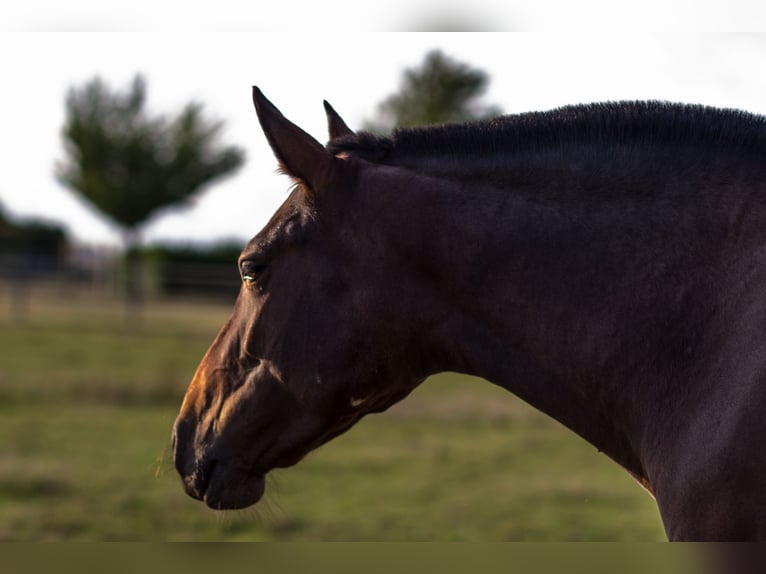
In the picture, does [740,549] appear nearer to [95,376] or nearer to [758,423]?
[758,423]

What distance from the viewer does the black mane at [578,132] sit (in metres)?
2.39

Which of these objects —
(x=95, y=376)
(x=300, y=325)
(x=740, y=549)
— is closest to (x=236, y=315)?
(x=300, y=325)

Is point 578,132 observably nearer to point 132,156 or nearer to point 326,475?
point 326,475

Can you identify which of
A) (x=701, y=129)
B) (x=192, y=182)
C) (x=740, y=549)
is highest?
(x=192, y=182)

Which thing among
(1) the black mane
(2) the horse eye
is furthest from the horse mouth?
(1) the black mane

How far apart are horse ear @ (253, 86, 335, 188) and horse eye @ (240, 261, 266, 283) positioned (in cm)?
31

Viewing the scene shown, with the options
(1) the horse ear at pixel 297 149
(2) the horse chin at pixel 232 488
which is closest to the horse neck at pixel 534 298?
(1) the horse ear at pixel 297 149

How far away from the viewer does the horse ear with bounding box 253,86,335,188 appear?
8.75ft

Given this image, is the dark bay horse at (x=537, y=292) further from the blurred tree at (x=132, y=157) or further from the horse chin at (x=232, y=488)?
the blurred tree at (x=132, y=157)

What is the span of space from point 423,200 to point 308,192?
372mm

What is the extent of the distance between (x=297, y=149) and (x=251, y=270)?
0.40 metres

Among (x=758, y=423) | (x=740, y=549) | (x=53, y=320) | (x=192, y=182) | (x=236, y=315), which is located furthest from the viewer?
(x=192, y=182)

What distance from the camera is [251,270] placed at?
2799 mm

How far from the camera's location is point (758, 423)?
2021 millimetres
